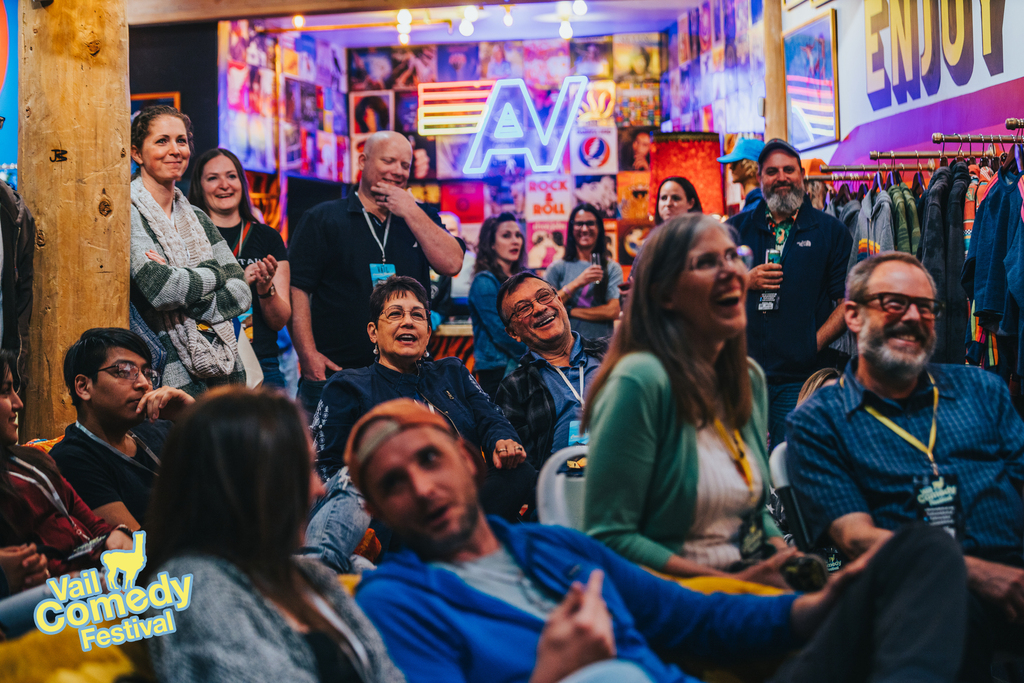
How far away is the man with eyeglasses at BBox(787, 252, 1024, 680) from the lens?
6.43 feet

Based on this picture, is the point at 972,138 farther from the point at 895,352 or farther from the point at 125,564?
the point at 125,564

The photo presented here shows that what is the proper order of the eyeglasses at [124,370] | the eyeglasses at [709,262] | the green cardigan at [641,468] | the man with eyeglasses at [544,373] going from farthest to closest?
1. the man with eyeglasses at [544,373]
2. the eyeglasses at [124,370]
3. the eyeglasses at [709,262]
4. the green cardigan at [641,468]

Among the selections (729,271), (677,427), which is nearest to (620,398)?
(677,427)

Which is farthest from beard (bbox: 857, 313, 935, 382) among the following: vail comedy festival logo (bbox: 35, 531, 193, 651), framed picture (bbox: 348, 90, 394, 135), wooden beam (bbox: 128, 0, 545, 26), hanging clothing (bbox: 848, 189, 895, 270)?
framed picture (bbox: 348, 90, 394, 135)

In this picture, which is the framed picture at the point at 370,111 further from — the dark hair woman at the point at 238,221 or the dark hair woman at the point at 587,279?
the dark hair woman at the point at 238,221

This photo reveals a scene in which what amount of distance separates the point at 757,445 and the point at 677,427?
24 cm

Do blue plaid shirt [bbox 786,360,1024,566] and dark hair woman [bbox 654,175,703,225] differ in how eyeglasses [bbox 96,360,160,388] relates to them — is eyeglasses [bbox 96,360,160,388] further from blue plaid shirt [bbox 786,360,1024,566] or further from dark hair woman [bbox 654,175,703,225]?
dark hair woman [bbox 654,175,703,225]

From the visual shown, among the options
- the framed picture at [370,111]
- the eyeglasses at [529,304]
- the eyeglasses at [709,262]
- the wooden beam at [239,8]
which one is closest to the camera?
the eyeglasses at [709,262]

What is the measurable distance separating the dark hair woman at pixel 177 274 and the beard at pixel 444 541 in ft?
6.09

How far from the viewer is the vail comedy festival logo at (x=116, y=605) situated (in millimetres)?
1194

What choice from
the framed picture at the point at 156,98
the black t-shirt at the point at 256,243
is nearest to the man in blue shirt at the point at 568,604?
the black t-shirt at the point at 256,243

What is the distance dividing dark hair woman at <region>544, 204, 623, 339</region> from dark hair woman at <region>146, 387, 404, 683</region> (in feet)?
11.0

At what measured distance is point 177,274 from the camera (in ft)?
9.95

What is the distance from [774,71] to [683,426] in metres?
5.62
